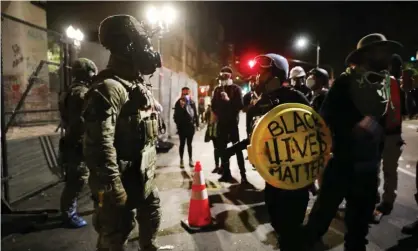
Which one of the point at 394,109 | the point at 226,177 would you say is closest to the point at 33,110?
the point at 226,177

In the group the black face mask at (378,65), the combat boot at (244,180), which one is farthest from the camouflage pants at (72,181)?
the black face mask at (378,65)

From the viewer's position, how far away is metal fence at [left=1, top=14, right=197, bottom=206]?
5.76 metres

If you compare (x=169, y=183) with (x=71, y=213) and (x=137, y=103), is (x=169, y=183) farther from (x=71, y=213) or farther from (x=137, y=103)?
(x=137, y=103)

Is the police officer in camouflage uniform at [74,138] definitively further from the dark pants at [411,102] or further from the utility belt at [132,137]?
the dark pants at [411,102]

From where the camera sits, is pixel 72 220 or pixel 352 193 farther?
pixel 72 220

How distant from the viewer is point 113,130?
8.66ft

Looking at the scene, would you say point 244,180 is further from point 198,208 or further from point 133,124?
point 133,124

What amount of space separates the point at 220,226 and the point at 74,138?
89.7 inches

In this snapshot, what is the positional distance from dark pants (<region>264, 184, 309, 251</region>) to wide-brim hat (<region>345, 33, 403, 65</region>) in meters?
1.35

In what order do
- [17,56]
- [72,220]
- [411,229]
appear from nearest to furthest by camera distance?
[411,229], [72,220], [17,56]

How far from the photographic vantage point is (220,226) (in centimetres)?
481

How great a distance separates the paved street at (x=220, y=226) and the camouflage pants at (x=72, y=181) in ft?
1.03

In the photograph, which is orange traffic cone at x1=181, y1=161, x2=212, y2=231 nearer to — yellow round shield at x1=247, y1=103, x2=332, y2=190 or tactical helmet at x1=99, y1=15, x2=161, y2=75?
yellow round shield at x1=247, y1=103, x2=332, y2=190

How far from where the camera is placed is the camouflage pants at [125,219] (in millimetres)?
2710
